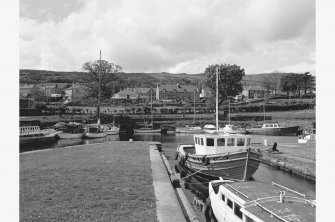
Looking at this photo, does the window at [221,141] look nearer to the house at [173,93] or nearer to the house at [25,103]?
the house at [25,103]

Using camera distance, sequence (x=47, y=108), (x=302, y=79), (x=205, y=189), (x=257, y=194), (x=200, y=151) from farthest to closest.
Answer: (x=302, y=79)
(x=47, y=108)
(x=200, y=151)
(x=205, y=189)
(x=257, y=194)

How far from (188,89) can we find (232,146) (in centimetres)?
11300

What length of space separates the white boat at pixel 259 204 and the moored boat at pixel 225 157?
6227mm

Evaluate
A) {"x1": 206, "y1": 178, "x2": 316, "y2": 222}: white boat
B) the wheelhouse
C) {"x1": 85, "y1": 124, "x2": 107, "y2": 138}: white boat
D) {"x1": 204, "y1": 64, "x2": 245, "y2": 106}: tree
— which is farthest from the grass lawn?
{"x1": 204, "y1": 64, "x2": 245, "y2": 106}: tree

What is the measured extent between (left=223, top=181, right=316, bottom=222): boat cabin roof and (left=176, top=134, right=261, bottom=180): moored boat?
7.48 m

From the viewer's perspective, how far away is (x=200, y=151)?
23.4 m

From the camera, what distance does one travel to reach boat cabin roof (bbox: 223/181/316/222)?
9.55m

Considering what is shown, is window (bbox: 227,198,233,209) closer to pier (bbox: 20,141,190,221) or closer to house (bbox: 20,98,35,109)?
pier (bbox: 20,141,190,221)

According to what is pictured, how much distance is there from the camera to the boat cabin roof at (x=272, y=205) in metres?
9.55

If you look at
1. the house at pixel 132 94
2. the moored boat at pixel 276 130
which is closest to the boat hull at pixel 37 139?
the moored boat at pixel 276 130

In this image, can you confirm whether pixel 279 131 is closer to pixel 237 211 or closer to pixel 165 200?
pixel 165 200
